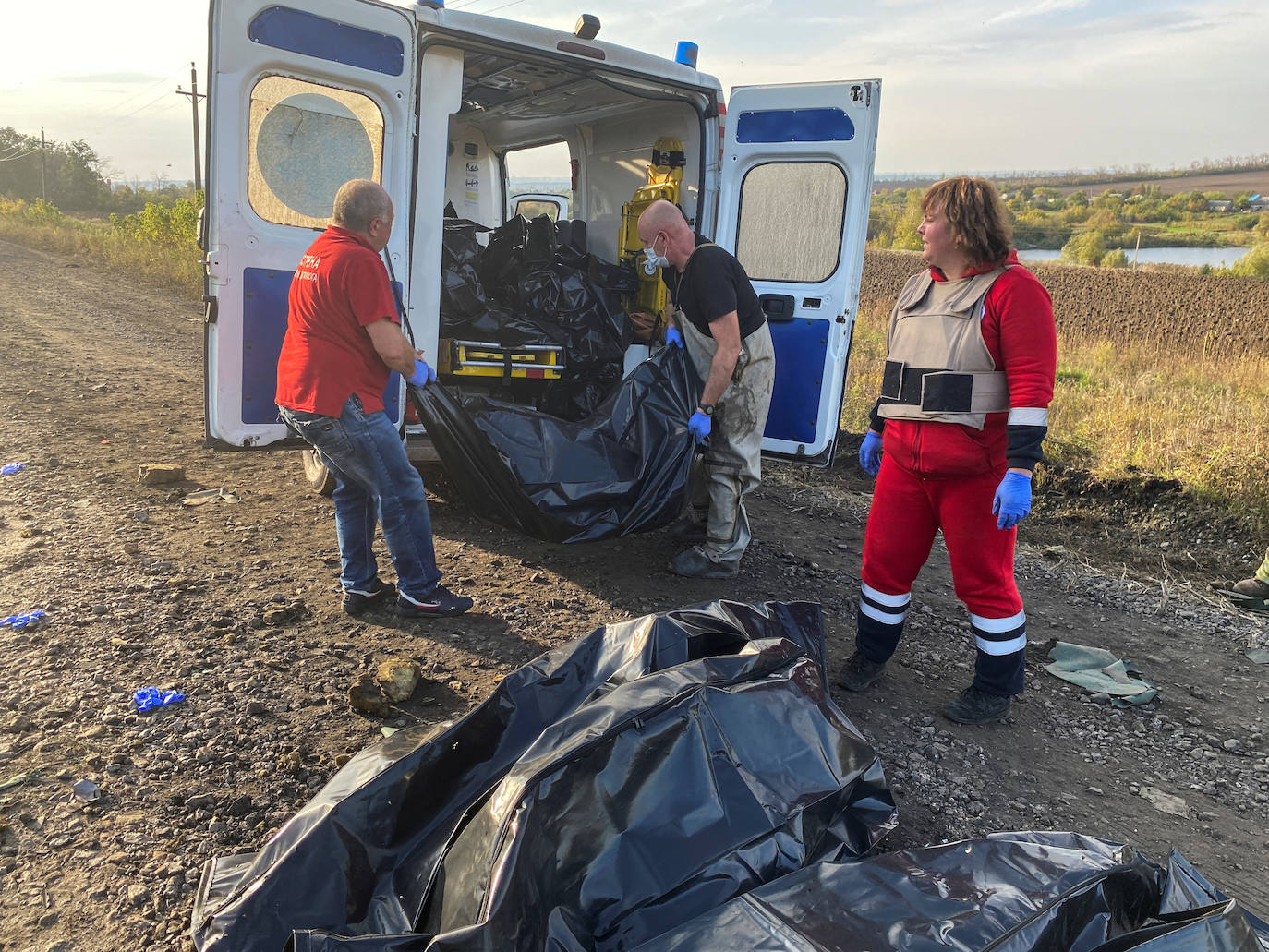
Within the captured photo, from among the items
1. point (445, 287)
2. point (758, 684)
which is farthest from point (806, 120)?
point (758, 684)

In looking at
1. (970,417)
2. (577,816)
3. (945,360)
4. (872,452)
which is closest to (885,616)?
(872,452)

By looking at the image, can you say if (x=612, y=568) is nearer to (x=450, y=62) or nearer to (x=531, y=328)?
(x=531, y=328)

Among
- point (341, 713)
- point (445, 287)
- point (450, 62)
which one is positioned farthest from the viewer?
point (445, 287)

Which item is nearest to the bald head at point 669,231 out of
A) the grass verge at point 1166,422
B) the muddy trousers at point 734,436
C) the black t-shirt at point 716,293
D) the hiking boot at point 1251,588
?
the black t-shirt at point 716,293

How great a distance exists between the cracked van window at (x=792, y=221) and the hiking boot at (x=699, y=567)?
1.55m

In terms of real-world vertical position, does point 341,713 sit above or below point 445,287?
below

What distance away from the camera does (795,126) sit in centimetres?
423

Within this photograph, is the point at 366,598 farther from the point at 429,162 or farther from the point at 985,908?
the point at 985,908

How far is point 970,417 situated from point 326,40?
2.82 meters

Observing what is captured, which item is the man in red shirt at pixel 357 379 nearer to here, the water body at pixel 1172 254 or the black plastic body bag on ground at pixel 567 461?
the black plastic body bag on ground at pixel 567 461

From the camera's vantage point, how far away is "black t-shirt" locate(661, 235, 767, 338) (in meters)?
3.77

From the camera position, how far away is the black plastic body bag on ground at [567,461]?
3.55m

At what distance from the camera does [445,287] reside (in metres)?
4.93

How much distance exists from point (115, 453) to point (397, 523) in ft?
11.0
